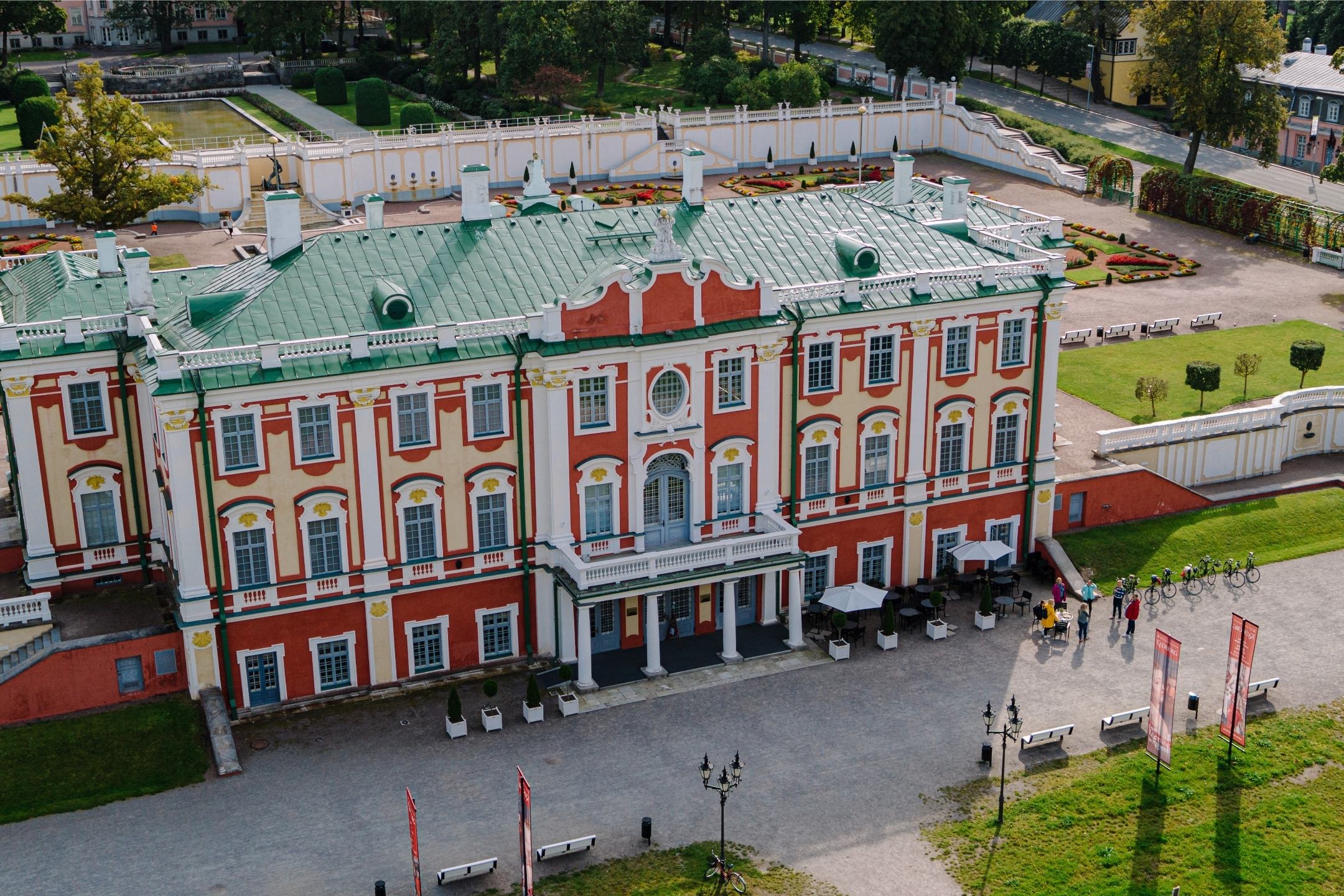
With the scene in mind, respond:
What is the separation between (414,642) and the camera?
52188 mm

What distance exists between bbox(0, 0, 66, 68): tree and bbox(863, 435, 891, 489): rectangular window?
381 ft

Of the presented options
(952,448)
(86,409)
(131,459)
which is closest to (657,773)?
(952,448)

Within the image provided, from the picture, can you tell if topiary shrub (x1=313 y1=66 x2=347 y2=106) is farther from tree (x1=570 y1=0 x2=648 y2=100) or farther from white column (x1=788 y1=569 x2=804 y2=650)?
white column (x1=788 y1=569 x2=804 y2=650)

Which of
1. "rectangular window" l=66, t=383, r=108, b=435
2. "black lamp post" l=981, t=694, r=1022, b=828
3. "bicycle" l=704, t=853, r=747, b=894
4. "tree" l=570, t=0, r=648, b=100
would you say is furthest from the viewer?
"tree" l=570, t=0, r=648, b=100

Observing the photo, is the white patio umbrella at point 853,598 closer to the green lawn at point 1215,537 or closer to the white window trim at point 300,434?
the green lawn at point 1215,537

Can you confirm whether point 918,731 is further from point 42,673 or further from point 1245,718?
point 42,673

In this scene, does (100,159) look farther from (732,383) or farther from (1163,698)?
(1163,698)

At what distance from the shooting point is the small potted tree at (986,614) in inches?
2213

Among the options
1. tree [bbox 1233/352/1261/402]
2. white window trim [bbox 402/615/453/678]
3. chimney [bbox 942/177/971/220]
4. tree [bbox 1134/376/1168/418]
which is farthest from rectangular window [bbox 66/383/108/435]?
tree [bbox 1233/352/1261/402]

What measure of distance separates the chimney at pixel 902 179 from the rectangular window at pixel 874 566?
13.7m

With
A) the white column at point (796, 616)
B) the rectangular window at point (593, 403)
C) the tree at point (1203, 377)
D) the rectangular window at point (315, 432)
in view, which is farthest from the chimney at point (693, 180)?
the tree at point (1203, 377)

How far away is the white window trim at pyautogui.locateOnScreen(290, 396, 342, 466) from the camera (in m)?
48.5

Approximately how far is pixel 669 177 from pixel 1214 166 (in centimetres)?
3886

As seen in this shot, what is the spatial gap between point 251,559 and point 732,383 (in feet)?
53.0
